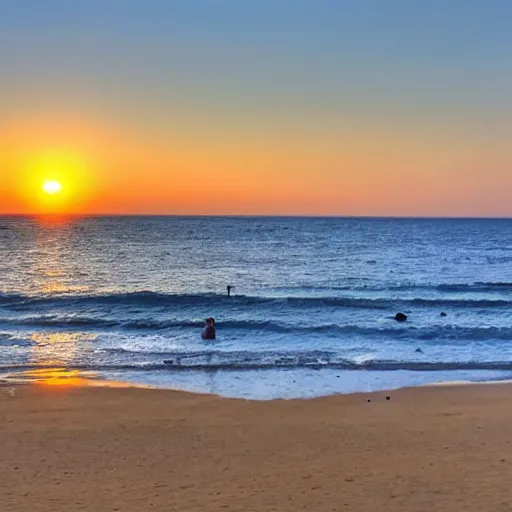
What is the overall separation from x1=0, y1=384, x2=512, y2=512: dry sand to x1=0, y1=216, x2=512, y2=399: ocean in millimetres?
1919

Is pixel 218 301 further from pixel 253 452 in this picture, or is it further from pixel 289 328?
pixel 253 452

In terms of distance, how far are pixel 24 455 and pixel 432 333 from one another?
54.6ft

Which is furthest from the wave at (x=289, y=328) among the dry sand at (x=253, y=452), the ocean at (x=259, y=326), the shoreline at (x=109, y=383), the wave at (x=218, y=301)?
the dry sand at (x=253, y=452)

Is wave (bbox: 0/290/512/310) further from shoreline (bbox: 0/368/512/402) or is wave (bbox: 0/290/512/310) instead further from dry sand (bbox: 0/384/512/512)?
dry sand (bbox: 0/384/512/512)

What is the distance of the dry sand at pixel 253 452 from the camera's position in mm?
7070

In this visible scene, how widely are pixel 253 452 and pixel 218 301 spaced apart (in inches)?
803

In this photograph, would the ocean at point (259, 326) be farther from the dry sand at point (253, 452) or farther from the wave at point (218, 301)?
the dry sand at point (253, 452)

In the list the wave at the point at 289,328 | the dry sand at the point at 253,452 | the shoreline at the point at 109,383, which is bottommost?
the wave at the point at 289,328

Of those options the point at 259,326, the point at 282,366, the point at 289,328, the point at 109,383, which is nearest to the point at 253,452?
the point at 109,383

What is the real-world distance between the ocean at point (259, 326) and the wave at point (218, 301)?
7cm

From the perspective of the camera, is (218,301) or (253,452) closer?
(253,452)

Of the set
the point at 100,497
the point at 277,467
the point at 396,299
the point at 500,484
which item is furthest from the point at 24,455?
the point at 396,299

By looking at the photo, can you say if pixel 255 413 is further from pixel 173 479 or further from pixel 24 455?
pixel 24 455

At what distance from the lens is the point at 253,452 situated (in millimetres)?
8859
